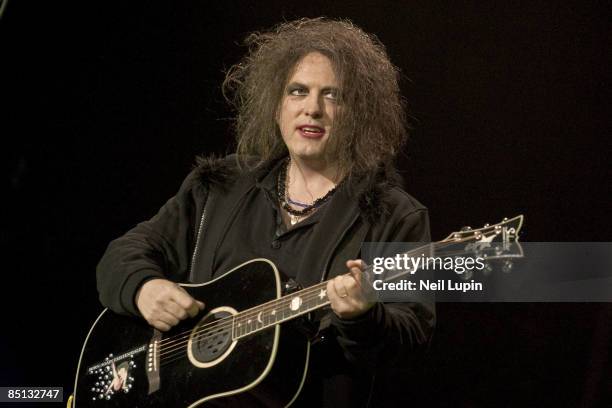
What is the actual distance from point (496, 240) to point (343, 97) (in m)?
0.53

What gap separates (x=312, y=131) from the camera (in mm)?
1935

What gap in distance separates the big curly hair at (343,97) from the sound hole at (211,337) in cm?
44

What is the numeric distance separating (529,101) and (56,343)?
1.67m

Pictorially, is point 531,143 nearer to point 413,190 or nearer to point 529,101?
point 529,101

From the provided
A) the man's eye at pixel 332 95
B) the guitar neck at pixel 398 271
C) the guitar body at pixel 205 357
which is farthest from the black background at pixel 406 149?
the guitar body at pixel 205 357

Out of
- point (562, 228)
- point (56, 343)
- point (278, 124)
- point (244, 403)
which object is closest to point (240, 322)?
point (244, 403)

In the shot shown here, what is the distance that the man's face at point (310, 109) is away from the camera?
6.33 ft

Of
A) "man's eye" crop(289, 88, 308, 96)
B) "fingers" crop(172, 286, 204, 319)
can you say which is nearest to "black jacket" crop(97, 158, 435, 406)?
"fingers" crop(172, 286, 204, 319)

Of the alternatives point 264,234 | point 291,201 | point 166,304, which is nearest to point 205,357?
point 166,304

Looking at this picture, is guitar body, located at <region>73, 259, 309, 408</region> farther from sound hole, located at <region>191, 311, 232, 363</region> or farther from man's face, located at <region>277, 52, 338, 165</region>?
man's face, located at <region>277, 52, 338, 165</region>

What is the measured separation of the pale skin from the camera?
1.86m

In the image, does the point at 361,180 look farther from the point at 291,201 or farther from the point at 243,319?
the point at 243,319

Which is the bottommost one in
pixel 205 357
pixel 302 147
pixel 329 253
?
pixel 205 357

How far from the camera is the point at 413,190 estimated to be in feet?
7.89
